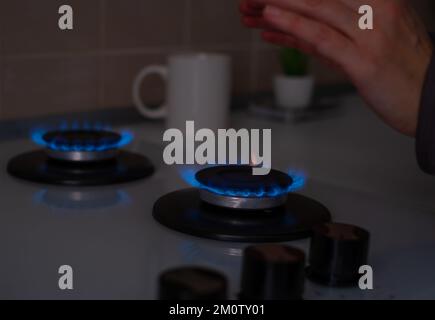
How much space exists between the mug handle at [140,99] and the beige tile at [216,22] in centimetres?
17

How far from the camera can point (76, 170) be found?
93 cm

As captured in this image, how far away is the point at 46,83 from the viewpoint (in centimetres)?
119

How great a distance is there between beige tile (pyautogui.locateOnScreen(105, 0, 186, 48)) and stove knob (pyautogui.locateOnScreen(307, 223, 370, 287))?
29.5 inches

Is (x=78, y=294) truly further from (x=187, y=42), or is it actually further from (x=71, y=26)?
(x=187, y=42)

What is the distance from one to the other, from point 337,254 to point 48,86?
73 cm

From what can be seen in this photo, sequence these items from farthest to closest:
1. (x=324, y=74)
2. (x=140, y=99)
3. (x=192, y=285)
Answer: (x=324, y=74)
(x=140, y=99)
(x=192, y=285)

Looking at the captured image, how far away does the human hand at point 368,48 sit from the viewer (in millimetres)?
816

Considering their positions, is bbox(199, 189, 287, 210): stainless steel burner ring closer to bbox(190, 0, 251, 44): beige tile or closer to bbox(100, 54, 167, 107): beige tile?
bbox(100, 54, 167, 107): beige tile

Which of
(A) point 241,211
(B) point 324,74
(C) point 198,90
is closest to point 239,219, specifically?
(A) point 241,211

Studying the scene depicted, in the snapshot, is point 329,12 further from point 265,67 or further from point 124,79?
point 265,67

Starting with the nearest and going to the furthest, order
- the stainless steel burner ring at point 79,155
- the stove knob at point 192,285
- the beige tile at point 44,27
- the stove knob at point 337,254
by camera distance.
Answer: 1. the stove knob at point 192,285
2. the stove knob at point 337,254
3. the stainless steel burner ring at point 79,155
4. the beige tile at point 44,27

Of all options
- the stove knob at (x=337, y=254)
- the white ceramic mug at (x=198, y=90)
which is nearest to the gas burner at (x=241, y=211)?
the stove knob at (x=337, y=254)

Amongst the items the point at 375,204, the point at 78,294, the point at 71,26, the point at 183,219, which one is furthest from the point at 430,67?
the point at 71,26

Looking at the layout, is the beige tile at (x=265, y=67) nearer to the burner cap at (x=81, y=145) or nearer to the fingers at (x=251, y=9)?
the fingers at (x=251, y=9)
